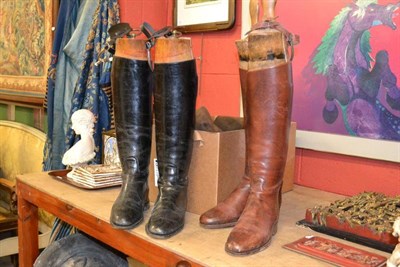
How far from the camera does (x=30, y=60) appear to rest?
238 centimetres

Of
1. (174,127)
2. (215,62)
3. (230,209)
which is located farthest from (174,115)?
(215,62)

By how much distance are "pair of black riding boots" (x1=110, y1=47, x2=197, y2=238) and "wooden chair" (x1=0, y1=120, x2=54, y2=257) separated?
48.3 inches

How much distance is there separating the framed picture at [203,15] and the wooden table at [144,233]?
0.63 meters

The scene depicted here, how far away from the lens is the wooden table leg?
1.36 meters

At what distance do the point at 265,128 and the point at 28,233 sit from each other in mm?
883

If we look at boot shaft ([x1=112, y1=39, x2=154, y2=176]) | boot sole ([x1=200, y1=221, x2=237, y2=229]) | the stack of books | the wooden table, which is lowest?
the wooden table

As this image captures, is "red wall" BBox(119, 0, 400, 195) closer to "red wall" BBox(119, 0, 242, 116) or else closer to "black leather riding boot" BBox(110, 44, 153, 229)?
"red wall" BBox(119, 0, 242, 116)

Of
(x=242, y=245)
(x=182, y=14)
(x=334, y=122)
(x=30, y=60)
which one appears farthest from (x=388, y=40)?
(x=30, y=60)

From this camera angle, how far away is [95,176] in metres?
1.25

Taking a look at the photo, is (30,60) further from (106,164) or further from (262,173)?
(262,173)

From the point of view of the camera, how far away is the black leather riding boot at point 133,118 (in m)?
1.04

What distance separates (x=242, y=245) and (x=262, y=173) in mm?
156

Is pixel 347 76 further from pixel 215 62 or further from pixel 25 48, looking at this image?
pixel 25 48

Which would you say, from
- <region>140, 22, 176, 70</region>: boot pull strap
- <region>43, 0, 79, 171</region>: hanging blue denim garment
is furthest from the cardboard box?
<region>43, 0, 79, 171</region>: hanging blue denim garment
